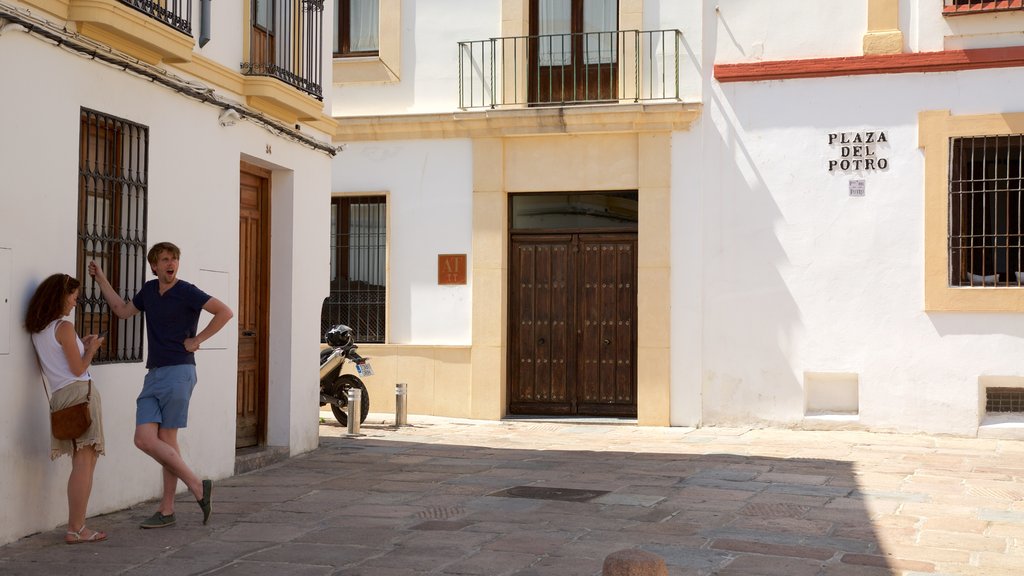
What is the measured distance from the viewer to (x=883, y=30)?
1418 cm

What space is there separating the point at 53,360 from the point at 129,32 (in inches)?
86.6

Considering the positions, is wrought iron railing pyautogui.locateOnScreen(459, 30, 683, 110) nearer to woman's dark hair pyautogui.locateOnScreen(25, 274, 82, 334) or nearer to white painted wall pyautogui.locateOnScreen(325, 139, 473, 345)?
white painted wall pyautogui.locateOnScreen(325, 139, 473, 345)

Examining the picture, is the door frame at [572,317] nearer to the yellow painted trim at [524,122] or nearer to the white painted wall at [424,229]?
the white painted wall at [424,229]

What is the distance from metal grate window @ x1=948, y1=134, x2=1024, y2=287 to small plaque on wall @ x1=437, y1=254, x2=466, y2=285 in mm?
5812

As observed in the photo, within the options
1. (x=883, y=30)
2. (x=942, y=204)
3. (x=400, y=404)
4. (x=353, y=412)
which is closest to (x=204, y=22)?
(x=353, y=412)

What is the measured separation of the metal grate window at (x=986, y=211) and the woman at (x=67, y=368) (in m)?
9.98

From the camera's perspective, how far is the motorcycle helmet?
47.3 ft

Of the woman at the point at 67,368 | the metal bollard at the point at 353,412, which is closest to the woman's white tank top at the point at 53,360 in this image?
the woman at the point at 67,368

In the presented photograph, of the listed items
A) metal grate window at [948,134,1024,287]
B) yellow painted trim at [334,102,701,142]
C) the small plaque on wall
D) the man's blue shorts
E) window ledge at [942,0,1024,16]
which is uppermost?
window ledge at [942,0,1024,16]

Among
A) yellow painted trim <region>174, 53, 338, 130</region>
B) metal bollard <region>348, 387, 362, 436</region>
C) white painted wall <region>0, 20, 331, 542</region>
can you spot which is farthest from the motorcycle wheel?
yellow painted trim <region>174, 53, 338, 130</region>

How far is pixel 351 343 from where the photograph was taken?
570 inches

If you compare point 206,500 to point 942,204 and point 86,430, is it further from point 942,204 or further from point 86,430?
point 942,204

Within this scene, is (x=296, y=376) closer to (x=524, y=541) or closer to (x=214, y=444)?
(x=214, y=444)

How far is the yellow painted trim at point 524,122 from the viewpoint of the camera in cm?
1490
